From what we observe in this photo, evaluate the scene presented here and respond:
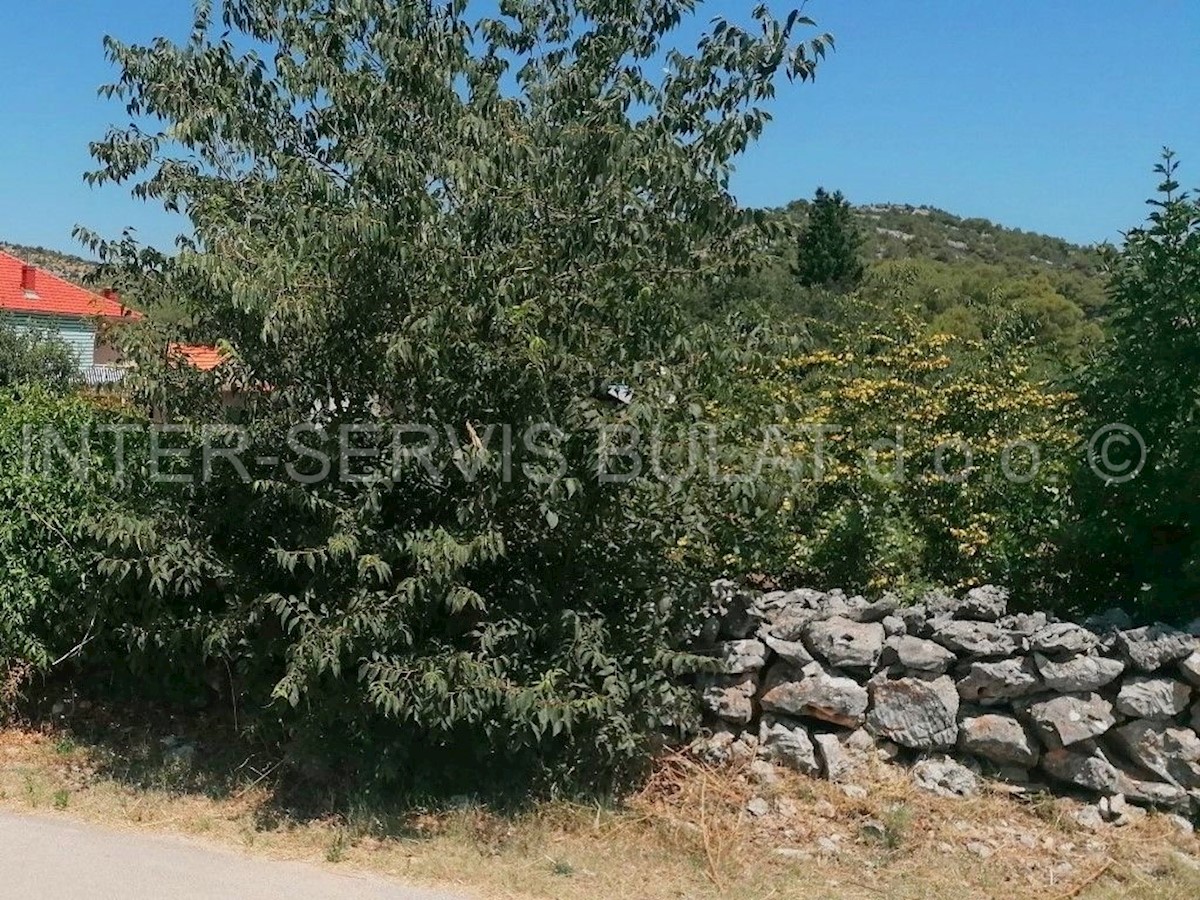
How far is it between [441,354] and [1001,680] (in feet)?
10.3

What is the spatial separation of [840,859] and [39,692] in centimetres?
479

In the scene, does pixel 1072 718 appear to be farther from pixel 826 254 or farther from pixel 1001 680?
pixel 826 254

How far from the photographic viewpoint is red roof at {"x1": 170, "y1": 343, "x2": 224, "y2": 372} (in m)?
5.49

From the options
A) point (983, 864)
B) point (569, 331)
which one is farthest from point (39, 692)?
point (983, 864)

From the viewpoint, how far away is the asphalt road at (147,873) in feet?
14.5

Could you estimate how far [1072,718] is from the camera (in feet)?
17.4

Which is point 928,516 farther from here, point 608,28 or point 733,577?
point 608,28

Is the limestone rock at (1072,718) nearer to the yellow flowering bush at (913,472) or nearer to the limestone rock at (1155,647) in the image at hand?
the limestone rock at (1155,647)

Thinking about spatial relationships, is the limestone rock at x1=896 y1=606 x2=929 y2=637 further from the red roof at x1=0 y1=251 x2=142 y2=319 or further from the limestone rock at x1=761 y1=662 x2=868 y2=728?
the red roof at x1=0 y1=251 x2=142 y2=319

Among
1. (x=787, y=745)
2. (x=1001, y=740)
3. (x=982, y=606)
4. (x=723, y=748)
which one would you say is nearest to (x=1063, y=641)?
(x=982, y=606)

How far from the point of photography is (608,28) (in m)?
5.57

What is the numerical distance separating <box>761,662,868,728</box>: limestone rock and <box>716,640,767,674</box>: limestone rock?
0.47ft

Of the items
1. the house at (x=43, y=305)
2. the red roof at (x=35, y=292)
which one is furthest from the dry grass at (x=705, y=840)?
the red roof at (x=35, y=292)

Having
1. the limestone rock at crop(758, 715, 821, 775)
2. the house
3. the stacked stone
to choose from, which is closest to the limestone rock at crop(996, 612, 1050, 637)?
the stacked stone
